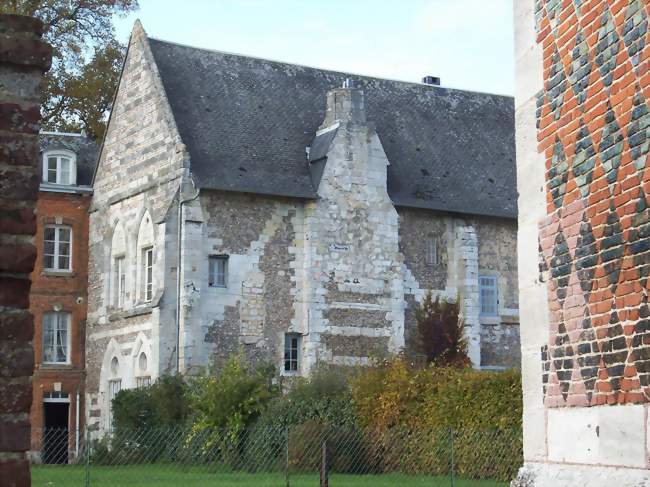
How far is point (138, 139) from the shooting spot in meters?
→ 33.0

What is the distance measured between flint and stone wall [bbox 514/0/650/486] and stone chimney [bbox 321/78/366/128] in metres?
21.2

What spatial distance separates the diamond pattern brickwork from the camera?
8.78 meters

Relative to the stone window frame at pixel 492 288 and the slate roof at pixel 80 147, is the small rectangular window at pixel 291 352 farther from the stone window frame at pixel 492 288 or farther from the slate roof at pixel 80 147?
the slate roof at pixel 80 147

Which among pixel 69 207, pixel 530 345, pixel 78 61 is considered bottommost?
pixel 530 345

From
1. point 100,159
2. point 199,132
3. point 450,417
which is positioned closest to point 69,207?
point 100,159

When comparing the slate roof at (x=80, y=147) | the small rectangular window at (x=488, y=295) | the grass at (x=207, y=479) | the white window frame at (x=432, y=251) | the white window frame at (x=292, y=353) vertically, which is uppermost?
the slate roof at (x=80, y=147)

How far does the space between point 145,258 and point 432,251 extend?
8.20 metres

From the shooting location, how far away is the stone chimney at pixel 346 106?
32.2m

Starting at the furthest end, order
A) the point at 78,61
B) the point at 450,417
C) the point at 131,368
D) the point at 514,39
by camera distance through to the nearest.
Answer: the point at 78,61 → the point at 131,368 → the point at 450,417 → the point at 514,39

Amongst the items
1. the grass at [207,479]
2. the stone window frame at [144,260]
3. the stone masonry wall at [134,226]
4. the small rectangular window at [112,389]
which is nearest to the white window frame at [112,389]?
the small rectangular window at [112,389]

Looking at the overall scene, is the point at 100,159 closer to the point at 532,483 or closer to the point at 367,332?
the point at 367,332

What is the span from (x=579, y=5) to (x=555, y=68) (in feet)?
2.06

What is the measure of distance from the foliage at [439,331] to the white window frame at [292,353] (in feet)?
11.7

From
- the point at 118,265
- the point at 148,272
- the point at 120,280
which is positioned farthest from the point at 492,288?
the point at 118,265
